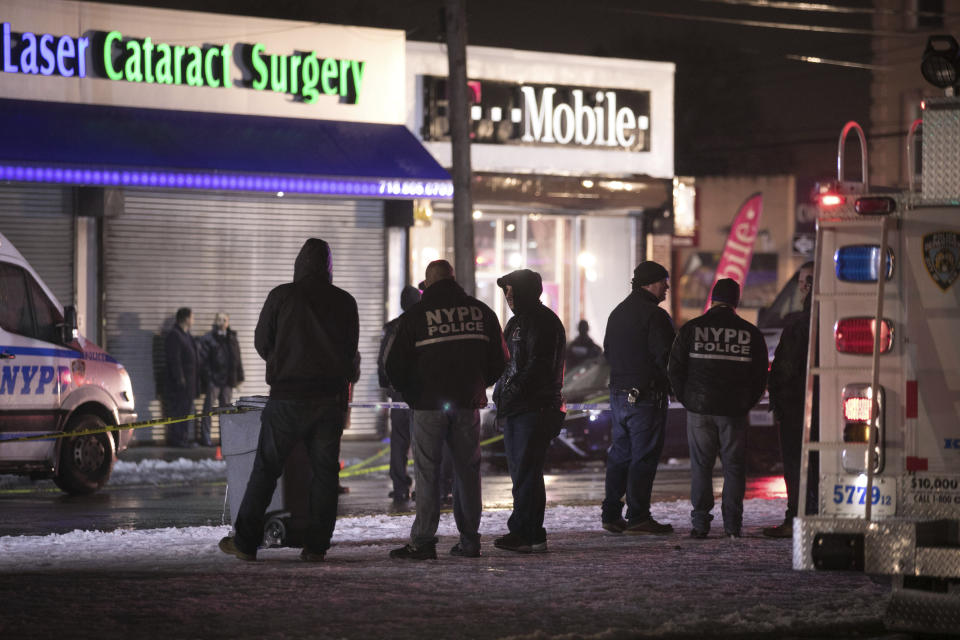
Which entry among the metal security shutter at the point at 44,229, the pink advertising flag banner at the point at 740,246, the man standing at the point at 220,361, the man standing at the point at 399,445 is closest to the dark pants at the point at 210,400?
the man standing at the point at 220,361

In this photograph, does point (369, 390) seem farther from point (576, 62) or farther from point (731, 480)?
point (731, 480)

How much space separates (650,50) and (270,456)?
6581 cm

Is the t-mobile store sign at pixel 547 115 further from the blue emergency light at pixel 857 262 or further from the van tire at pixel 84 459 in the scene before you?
the blue emergency light at pixel 857 262

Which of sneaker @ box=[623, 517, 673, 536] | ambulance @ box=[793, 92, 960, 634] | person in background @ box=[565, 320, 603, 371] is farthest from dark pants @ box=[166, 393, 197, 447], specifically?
ambulance @ box=[793, 92, 960, 634]

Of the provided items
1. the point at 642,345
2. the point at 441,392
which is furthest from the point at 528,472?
the point at 642,345

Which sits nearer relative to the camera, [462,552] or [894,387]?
[894,387]

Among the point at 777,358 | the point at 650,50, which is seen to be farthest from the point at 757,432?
the point at 650,50

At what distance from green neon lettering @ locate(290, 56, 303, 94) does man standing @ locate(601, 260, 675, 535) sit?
41.3 ft

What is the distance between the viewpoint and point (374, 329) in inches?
944

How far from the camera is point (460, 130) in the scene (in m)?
20.4

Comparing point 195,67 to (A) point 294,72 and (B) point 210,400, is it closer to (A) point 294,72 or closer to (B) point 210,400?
(A) point 294,72

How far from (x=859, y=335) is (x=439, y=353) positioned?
3.15 metres

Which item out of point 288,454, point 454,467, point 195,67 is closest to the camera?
point 288,454

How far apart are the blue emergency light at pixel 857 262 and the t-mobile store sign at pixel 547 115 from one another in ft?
56.2
